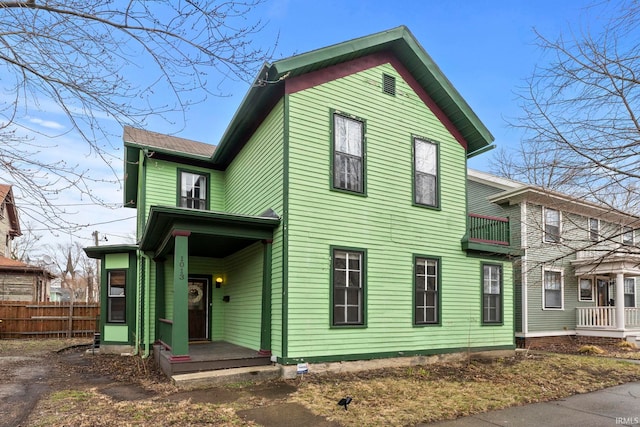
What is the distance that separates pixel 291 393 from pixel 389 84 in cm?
748

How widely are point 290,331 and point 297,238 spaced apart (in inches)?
72.2

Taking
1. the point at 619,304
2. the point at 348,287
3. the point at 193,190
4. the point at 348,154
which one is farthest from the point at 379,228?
the point at 619,304

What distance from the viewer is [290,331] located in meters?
8.71

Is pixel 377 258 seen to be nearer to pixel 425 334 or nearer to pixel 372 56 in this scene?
pixel 425 334

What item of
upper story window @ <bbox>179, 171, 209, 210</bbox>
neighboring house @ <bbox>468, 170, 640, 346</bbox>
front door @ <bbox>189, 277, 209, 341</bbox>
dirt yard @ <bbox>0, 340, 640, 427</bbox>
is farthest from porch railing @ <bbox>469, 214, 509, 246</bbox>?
upper story window @ <bbox>179, 171, 209, 210</bbox>

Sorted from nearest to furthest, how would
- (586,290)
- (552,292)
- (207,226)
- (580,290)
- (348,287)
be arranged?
(207,226)
(348,287)
(552,292)
(580,290)
(586,290)

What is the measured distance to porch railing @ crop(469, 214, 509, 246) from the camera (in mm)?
12531

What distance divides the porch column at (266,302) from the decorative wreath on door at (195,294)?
4104 mm

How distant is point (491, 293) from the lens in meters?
12.4

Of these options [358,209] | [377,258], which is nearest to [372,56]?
[358,209]

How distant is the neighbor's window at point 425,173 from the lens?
443 inches

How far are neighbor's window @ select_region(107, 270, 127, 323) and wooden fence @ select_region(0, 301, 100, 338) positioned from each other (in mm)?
6608
